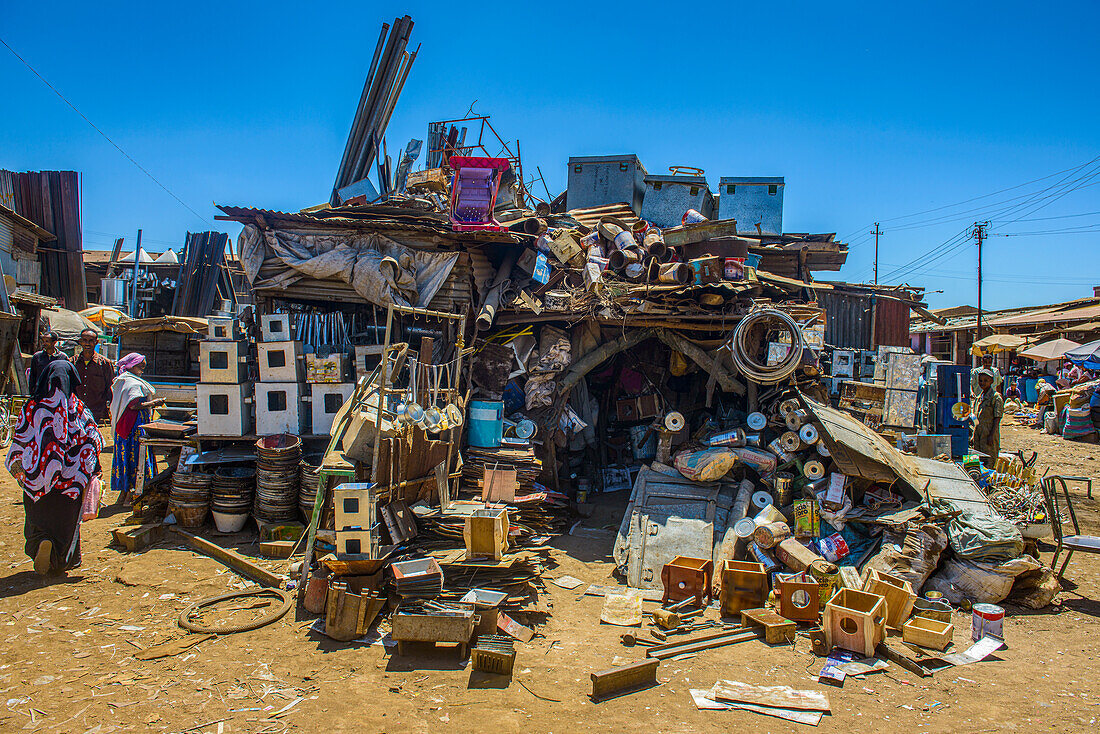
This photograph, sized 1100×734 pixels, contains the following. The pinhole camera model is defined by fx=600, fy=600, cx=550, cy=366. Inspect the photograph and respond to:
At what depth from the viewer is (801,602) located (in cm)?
619

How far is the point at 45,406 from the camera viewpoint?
21.3 feet

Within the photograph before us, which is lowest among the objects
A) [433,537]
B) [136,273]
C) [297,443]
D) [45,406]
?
[433,537]

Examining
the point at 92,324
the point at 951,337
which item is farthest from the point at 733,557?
the point at 951,337

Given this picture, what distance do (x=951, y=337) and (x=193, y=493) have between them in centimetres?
3233

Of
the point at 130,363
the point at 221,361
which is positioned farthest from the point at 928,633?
the point at 130,363

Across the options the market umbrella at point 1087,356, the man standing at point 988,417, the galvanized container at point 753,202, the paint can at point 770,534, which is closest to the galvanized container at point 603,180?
the galvanized container at point 753,202

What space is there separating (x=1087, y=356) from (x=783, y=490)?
1591cm

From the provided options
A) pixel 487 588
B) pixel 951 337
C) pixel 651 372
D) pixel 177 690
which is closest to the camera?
pixel 177 690

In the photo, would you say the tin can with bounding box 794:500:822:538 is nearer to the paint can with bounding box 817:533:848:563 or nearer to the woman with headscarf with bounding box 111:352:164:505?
the paint can with bounding box 817:533:848:563

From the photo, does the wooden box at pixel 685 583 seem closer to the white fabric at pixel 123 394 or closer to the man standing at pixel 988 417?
the man standing at pixel 988 417

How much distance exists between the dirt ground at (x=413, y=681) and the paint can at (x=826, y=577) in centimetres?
92

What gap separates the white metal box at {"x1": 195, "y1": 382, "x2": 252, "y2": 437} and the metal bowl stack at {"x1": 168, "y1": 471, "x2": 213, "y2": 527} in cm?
75

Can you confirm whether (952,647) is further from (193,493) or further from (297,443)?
(193,493)

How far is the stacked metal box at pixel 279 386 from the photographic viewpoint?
29.4ft
